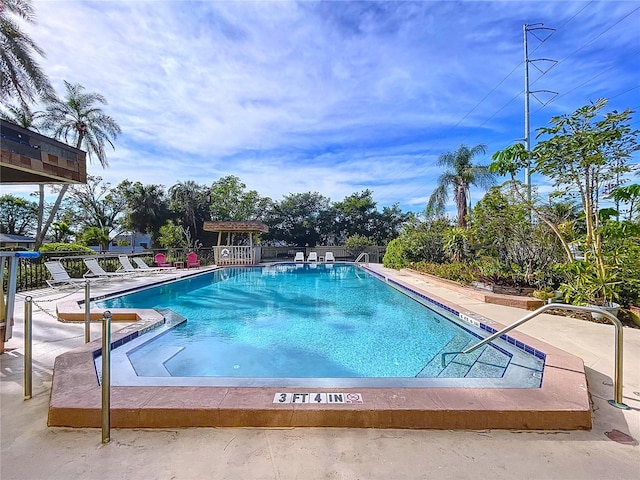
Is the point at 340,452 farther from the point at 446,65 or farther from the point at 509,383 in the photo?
the point at 446,65

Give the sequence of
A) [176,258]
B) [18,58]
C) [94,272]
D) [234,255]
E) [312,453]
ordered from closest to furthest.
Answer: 1. [312,453]
2. [94,272]
3. [18,58]
4. [176,258]
5. [234,255]

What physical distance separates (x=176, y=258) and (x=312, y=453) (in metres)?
Result: 17.3

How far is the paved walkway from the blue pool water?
1293 millimetres

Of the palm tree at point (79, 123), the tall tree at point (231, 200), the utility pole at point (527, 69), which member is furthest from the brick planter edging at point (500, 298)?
the tall tree at point (231, 200)

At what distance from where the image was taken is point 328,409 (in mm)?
2373

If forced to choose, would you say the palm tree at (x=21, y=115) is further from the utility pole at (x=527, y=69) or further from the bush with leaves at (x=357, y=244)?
the utility pole at (x=527, y=69)

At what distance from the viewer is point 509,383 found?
317 cm

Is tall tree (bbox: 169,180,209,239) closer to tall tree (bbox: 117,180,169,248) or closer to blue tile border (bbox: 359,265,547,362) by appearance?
tall tree (bbox: 117,180,169,248)

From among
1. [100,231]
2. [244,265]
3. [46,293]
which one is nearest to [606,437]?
[46,293]

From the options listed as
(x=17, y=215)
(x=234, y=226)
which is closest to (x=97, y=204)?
(x=17, y=215)

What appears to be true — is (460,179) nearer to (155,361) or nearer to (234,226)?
(234,226)

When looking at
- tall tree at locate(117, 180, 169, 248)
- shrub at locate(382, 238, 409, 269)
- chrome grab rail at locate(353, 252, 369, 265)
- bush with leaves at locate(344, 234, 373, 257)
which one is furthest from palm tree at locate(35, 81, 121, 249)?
shrub at locate(382, 238, 409, 269)

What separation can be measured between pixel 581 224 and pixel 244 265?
14.8m

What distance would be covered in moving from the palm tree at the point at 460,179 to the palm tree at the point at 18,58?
55.4ft
